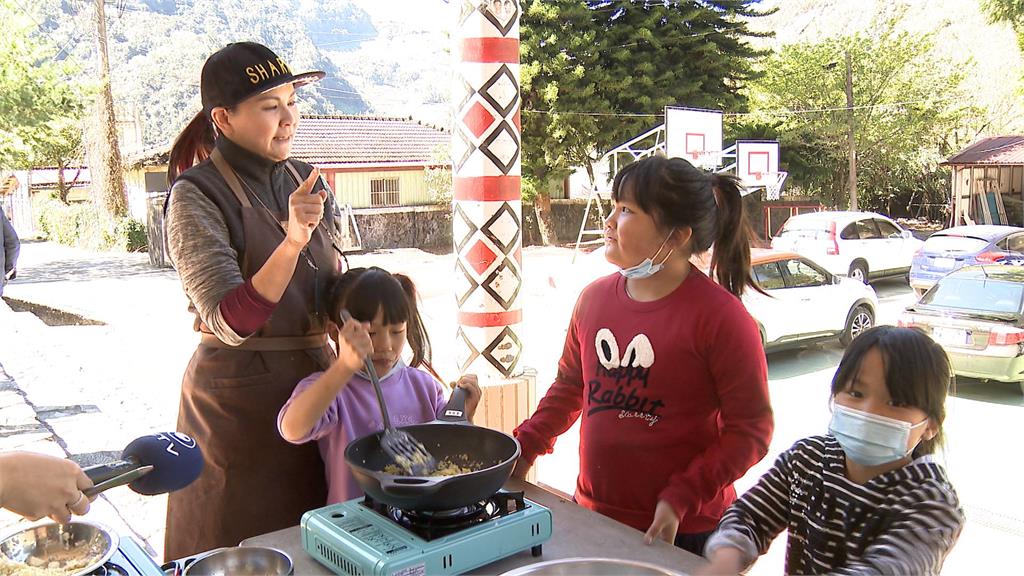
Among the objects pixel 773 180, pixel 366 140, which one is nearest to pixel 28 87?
pixel 366 140

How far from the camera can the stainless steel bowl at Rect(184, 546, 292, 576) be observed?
3.57ft

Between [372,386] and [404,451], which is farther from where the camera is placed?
[372,386]

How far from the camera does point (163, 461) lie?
99 centimetres

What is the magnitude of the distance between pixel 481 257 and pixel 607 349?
1.31 m

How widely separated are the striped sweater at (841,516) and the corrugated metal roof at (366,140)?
14626mm

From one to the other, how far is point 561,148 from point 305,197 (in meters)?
14.6

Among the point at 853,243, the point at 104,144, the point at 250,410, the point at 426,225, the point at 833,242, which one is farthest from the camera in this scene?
the point at 426,225

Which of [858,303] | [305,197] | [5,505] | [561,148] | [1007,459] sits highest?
[561,148]

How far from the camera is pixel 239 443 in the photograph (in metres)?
1.57

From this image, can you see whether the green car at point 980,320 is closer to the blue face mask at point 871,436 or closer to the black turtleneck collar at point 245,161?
the blue face mask at point 871,436

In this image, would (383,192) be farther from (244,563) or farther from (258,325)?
(244,563)

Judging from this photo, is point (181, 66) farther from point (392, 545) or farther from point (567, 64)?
point (392, 545)

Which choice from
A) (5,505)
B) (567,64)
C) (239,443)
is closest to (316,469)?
(239,443)

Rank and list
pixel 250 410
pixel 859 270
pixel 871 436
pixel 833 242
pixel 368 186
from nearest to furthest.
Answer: pixel 871 436 → pixel 250 410 → pixel 833 242 → pixel 859 270 → pixel 368 186
